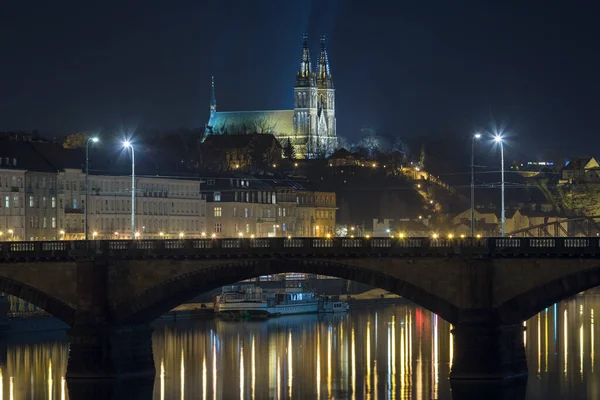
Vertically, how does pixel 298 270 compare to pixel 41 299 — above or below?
above

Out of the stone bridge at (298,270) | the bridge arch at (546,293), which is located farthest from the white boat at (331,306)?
the bridge arch at (546,293)

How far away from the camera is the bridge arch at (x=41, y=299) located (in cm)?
9788

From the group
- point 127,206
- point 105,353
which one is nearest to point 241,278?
point 105,353

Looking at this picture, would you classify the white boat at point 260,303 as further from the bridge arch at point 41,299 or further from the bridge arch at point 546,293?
the bridge arch at point 546,293

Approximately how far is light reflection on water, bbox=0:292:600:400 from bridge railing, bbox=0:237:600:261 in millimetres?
7099

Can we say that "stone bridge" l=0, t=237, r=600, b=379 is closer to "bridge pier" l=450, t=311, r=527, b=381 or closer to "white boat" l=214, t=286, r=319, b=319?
"bridge pier" l=450, t=311, r=527, b=381

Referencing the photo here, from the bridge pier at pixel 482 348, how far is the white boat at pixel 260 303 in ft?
196

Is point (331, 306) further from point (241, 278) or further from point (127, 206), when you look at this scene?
point (241, 278)

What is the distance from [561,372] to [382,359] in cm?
1346

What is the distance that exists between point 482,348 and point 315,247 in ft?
36.0

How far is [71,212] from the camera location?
6772 inches

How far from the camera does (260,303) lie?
15212 centimetres

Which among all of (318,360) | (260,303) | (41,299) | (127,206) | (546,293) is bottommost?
(318,360)

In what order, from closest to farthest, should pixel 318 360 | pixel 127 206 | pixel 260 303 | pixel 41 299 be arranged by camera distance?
1. pixel 41 299
2. pixel 318 360
3. pixel 260 303
4. pixel 127 206
